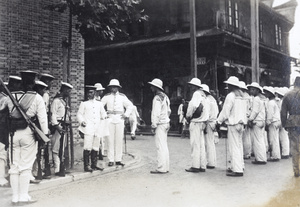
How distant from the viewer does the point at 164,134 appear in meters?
8.12

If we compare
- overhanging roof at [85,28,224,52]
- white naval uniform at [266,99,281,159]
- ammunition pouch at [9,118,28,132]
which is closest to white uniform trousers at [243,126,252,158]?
white naval uniform at [266,99,281,159]

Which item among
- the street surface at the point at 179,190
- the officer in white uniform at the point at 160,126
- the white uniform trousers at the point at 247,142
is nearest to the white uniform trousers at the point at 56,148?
the street surface at the point at 179,190

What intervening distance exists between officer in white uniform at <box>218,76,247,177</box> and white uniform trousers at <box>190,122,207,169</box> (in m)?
0.64

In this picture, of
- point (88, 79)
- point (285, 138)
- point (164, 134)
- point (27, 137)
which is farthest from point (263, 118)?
point (88, 79)

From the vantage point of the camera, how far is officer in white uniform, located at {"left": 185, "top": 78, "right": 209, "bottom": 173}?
805 cm

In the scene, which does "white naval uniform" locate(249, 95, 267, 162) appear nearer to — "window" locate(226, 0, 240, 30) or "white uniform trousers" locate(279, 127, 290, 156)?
"white uniform trousers" locate(279, 127, 290, 156)

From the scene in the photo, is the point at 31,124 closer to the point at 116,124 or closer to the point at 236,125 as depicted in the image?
the point at 116,124

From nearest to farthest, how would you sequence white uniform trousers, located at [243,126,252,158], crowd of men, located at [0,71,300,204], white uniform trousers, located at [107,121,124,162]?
crowd of men, located at [0,71,300,204] < white uniform trousers, located at [107,121,124,162] < white uniform trousers, located at [243,126,252,158]

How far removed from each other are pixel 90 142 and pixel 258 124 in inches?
183

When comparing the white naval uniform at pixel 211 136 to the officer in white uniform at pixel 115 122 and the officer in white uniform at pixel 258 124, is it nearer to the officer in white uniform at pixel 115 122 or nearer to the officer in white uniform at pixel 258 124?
the officer in white uniform at pixel 258 124

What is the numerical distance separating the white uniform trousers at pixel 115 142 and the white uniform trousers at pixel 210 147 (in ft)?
7.21

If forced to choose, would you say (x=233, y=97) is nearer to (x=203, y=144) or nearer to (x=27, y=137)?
(x=203, y=144)

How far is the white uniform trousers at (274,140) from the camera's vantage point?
31.6ft

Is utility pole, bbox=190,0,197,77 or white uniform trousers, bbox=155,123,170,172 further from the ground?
utility pole, bbox=190,0,197,77
